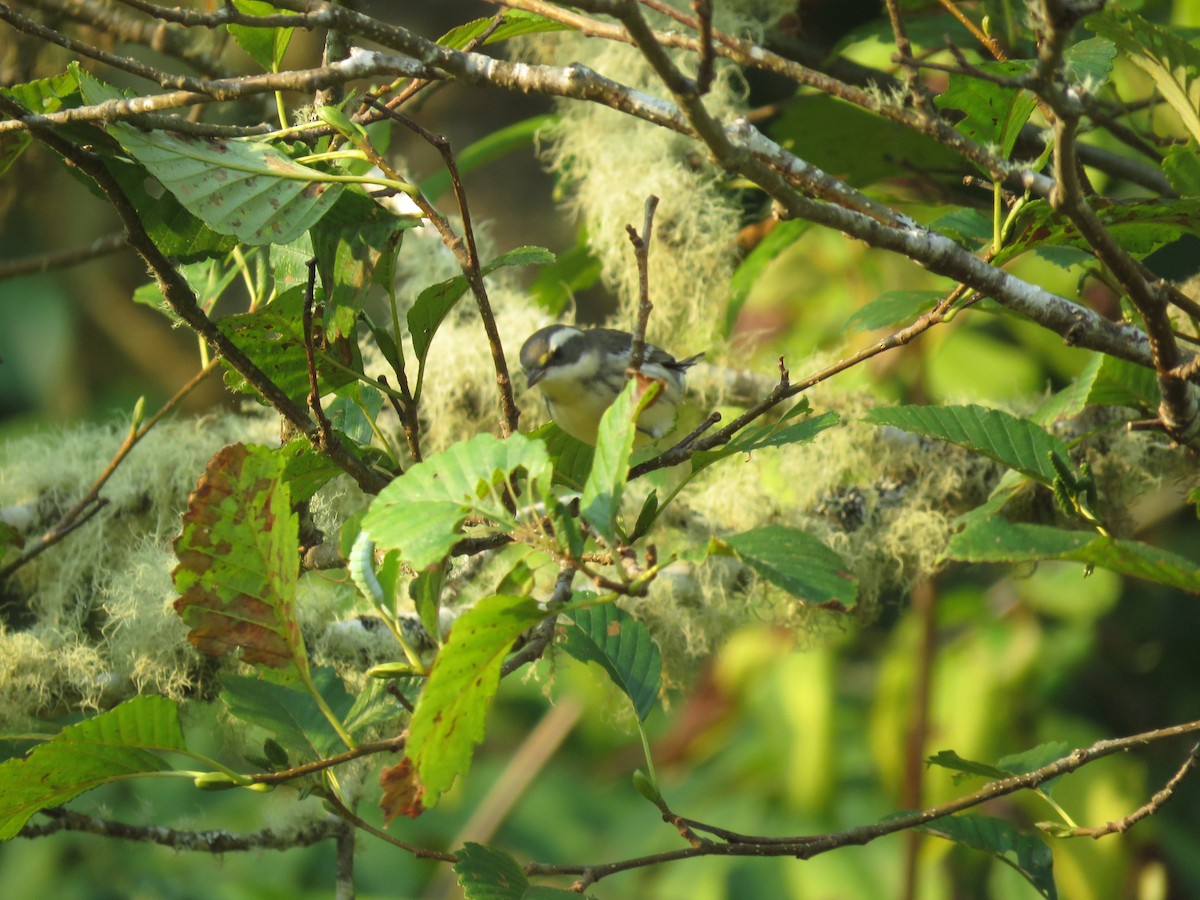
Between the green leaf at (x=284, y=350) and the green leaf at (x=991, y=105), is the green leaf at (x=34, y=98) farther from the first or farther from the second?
the green leaf at (x=991, y=105)

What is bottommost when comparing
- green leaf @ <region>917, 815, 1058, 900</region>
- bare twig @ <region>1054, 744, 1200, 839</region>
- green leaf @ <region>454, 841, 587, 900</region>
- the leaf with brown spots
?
green leaf @ <region>917, 815, 1058, 900</region>

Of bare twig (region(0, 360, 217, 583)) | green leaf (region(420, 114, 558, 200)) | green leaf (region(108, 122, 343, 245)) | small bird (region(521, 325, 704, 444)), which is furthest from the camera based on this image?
green leaf (region(420, 114, 558, 200))

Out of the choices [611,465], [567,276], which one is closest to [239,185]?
[611,465]

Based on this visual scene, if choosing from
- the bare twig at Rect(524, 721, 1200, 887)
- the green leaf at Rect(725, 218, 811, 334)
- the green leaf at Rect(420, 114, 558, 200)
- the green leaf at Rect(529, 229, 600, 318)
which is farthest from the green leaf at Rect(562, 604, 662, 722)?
the green leaf at Rect(420, 114, 558, 200)

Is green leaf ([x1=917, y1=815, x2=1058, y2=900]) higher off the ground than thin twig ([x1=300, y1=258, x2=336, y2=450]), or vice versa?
thin twig ([x1=300, y1=258, x2=336, y2=450])

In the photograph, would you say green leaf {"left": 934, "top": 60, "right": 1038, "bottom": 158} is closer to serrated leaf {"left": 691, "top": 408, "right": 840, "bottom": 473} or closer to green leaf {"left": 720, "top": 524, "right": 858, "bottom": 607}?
serrated leaf {"left": 691, "top": 408, "right": 840, "bottom": 473}

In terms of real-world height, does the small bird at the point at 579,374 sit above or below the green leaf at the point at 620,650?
above

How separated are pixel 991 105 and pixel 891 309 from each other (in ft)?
1.34

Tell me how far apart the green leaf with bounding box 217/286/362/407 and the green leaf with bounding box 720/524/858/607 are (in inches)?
21.4

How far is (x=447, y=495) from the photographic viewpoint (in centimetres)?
93

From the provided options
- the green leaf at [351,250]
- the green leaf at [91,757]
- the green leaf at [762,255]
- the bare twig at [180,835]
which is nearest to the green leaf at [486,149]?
the green leaf at [762,255]

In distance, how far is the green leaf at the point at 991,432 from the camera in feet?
3.92

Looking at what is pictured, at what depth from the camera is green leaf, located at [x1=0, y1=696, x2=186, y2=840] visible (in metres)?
1.04

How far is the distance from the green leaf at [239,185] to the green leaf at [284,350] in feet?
0.46
